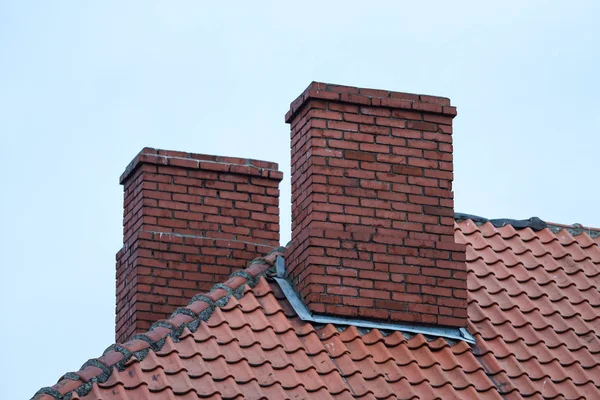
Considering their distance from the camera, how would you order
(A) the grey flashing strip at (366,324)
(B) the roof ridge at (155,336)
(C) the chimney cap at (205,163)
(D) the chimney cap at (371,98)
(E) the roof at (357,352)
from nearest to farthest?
(B) the roof ridge at (155,336) < (E) the roof at (357,352) < (A) the grey flashing strip at (366,324) < (D) the chimney cap at (371,98) < (C) the chimney cap at (205,163)

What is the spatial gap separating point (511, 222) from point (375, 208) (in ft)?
7.33

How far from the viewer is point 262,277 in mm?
10539

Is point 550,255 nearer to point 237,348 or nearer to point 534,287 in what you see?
point 534,287

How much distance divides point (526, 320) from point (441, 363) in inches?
43.2

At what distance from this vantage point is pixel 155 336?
9.62m

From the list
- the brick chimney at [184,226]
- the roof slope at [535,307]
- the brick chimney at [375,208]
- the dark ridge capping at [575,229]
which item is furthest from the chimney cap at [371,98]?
the dark ridge capping at [575,229]

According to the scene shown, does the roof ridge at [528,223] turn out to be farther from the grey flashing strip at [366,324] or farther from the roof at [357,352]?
the grey flashing strip at [366,324]

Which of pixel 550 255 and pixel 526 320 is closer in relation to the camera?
pixel 526 320

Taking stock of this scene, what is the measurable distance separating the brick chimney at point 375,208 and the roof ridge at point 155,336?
1.19 ft

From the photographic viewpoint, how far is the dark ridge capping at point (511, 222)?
1232 cm

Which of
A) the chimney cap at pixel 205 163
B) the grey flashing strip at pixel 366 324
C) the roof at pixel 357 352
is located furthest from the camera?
the chimney cap at pixel 205 163

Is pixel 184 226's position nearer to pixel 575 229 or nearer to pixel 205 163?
pixel 205 163

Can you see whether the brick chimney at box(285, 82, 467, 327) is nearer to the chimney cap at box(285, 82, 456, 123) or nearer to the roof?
the chimney cap at box(285, 82, 456, 123)

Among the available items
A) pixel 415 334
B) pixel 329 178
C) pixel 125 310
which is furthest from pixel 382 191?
pixel 125 310
